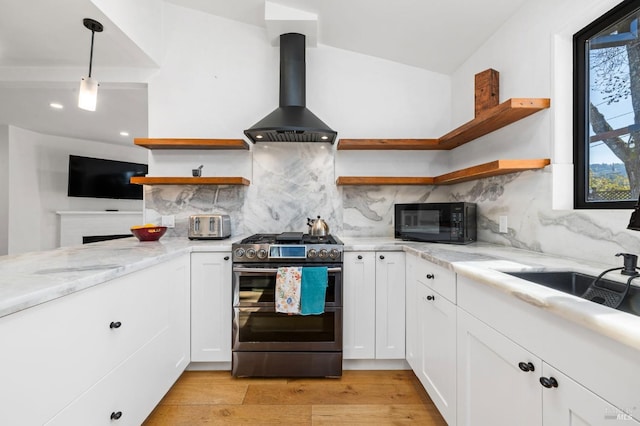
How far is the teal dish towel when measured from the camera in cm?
186

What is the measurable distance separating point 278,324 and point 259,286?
11.4 inches

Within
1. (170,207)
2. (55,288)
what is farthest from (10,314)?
(170,207)

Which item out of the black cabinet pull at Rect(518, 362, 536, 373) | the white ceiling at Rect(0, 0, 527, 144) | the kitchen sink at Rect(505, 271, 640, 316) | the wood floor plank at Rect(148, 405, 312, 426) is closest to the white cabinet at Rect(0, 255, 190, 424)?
the wood floor plank at Rect(148, 405, 312, 426)

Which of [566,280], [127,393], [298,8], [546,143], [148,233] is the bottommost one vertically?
[127,393]

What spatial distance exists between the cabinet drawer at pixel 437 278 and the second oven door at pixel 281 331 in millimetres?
601

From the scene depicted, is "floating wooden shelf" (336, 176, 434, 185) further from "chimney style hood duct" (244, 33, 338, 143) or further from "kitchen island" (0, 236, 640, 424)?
"kitchen island" (0, 236, 640, 424)

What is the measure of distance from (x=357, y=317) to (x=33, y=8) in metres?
2.87

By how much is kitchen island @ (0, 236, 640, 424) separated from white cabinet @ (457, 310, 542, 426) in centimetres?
1

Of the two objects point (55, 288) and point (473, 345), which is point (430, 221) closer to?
point (473, 345)

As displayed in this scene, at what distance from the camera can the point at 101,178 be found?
5.69 m

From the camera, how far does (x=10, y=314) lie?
77 centimetres

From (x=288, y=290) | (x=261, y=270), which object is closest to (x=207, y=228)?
(x=261, y=270)

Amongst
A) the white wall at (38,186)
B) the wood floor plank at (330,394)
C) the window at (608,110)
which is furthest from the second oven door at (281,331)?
the white wall at (38,186)

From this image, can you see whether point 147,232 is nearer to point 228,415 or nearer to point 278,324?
point 278,324
